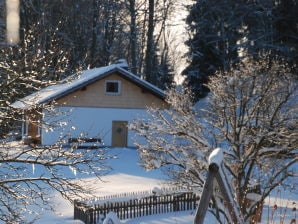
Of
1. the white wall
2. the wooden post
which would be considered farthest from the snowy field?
the wooden post

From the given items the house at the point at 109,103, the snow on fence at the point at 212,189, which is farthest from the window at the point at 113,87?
the snow on fence at the point at 212,189

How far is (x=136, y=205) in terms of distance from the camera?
52.9 ft

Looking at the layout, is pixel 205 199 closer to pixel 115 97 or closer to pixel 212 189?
pixel 212 189

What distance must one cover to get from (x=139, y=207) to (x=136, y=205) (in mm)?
157

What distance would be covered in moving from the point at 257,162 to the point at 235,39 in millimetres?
25082

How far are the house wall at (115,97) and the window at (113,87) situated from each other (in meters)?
0.23

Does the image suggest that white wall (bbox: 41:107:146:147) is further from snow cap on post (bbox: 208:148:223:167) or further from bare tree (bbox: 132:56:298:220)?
snow cap on post (bbox: 208:148:223:167)

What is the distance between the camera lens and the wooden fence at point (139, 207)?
1483cm

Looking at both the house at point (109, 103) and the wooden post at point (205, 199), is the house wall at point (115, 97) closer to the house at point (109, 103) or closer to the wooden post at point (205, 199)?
the house at point (109, 103)

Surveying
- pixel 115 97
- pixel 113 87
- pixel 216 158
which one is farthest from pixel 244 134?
pixel 115 97

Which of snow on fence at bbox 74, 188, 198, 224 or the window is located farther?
the window

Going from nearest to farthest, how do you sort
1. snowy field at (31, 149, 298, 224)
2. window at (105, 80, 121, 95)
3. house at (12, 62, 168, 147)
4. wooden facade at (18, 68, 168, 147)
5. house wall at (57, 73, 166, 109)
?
snowy field at (31, 149, 298, 224)
house at (12, 62, 168, 147)
wooden facade at (18, 68, 168, 147)
house wall at (57, 73, 166, 109)
window at (105, 80, 121, 95)

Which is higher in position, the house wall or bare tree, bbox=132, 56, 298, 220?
the house wall

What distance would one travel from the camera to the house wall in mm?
32000
